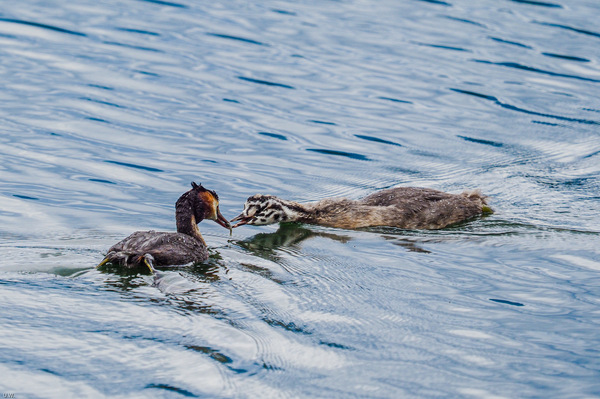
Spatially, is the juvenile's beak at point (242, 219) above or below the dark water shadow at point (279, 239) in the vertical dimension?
above

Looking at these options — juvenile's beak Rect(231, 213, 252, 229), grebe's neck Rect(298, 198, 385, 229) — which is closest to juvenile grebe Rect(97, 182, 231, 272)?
juvenile's beak Rect(231, 213, 252, 229)

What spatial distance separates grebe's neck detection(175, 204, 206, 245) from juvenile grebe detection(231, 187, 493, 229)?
1158mm

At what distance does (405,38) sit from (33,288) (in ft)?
43.5

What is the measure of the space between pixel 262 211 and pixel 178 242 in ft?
6.23

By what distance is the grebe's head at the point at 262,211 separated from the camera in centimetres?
996

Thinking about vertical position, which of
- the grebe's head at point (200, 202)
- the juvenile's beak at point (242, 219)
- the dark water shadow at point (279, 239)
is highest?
the grebe's head at point (200, 202)

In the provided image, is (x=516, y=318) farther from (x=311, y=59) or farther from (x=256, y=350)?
(x=311, y=59)

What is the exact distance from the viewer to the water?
6359 millimetres

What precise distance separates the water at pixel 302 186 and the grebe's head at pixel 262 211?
150mm

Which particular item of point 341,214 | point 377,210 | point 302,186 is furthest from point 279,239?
point 302,186

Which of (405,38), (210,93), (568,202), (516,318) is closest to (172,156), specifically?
(210,93)

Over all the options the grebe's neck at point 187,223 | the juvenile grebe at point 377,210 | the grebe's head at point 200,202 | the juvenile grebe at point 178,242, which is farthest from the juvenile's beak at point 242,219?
the grebe's neck at point 187,223

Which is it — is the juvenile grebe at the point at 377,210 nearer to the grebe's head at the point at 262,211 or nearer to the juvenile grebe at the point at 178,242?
the grebe's head at the point at 262,211

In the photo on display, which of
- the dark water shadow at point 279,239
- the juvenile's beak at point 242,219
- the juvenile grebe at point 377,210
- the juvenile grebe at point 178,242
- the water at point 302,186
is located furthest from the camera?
the juvenile grebe at point 377,210
